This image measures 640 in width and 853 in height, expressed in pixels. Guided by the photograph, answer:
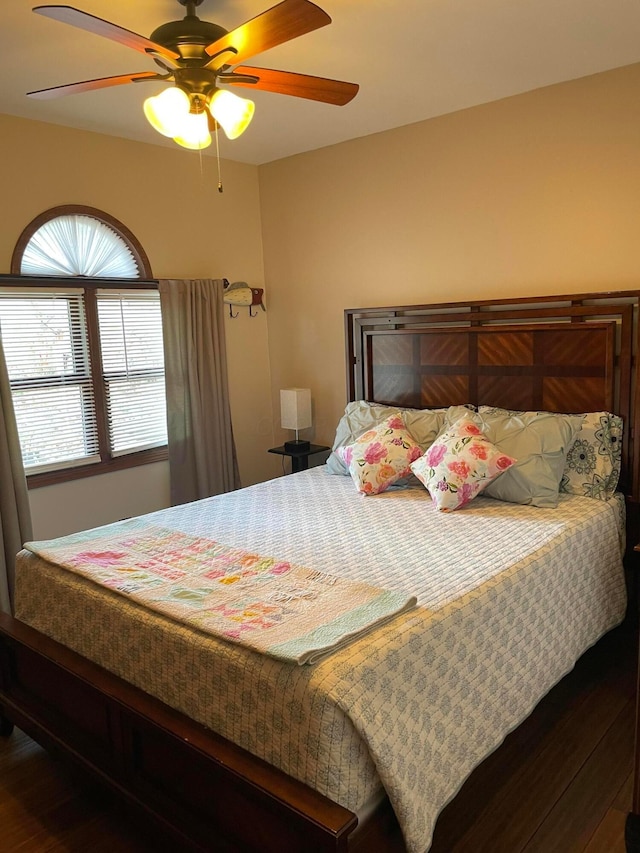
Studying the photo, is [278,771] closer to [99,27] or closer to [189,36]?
[99,27]

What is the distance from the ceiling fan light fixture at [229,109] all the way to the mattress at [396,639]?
1.56m

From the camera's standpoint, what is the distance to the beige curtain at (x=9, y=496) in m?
3.37

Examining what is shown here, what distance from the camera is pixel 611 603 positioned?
2.89 meters

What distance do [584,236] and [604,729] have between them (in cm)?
224

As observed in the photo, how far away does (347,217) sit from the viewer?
4.29 metres

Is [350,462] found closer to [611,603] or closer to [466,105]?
[611,603]

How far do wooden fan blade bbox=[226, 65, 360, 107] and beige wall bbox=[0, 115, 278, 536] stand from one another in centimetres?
179

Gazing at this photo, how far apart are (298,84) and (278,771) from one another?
212 cm

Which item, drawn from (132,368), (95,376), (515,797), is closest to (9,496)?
(95,376)

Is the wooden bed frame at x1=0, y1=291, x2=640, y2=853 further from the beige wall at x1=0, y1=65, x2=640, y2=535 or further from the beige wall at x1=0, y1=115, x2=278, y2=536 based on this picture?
the beige wall at x1=0, y1=115, x2=278, y2=536

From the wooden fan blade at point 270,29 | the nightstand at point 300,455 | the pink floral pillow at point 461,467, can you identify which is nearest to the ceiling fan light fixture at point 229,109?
the wooden fan blade at point 270,29

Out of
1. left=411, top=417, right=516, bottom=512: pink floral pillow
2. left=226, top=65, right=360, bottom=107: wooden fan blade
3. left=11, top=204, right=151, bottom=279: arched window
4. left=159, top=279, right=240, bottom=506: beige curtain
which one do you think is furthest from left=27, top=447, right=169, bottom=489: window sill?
left=226, top=65, right=360, bottom=107: wooden fan blade

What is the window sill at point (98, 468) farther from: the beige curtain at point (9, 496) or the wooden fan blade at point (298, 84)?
the wooden fan blade at point (298, 84)

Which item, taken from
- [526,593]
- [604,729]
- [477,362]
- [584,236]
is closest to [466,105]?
[584,236]
